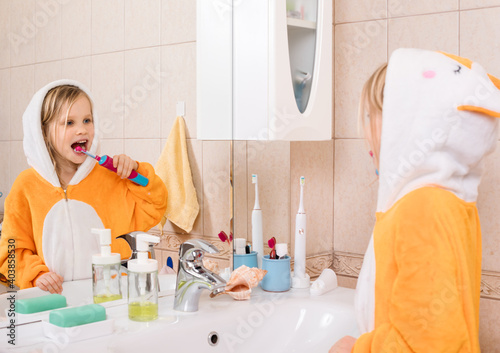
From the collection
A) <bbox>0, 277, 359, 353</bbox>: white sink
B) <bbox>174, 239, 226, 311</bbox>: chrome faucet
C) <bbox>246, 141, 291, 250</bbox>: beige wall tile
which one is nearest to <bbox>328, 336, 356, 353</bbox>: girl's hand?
<bbox>0, 277, 359, 353</bbox>: white sink

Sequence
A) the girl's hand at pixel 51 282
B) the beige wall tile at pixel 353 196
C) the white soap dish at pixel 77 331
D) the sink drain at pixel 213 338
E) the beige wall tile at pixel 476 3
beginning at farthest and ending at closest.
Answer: the beige wall tile at pixel 353 196 < the beige wall tile at pixel 476 3 < the sink drain at pixel 213 338 < the girl's hand at pixel 51 282 < the white soap dish at pixel 77 331

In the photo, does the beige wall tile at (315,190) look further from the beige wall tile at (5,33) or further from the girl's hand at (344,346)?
the beige wall tile at (5,33)

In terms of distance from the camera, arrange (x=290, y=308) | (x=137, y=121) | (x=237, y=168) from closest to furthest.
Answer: (x=137, y=121) < (x=290, y=308) < (x=237, y=168)

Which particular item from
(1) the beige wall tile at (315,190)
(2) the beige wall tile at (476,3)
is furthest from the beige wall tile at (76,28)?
(2) the beige wall tile at (476,3)

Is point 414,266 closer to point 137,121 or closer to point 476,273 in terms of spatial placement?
point 476,273

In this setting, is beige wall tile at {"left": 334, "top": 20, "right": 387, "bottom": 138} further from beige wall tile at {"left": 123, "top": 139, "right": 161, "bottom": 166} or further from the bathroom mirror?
beige wall tile at {"left": 123, "top": 139, "right": 161, "bottom": 166}

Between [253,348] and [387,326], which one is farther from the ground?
[387,326]

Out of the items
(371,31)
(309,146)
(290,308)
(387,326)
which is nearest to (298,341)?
(290,308)

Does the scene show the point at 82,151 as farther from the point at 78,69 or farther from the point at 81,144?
the point at 78,69

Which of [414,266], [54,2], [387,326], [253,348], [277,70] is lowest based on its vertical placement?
[253,348]

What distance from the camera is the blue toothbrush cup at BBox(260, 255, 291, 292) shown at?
1.55 m

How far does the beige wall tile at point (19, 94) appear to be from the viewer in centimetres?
116

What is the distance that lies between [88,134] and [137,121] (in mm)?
143

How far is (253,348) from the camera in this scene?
137cm
